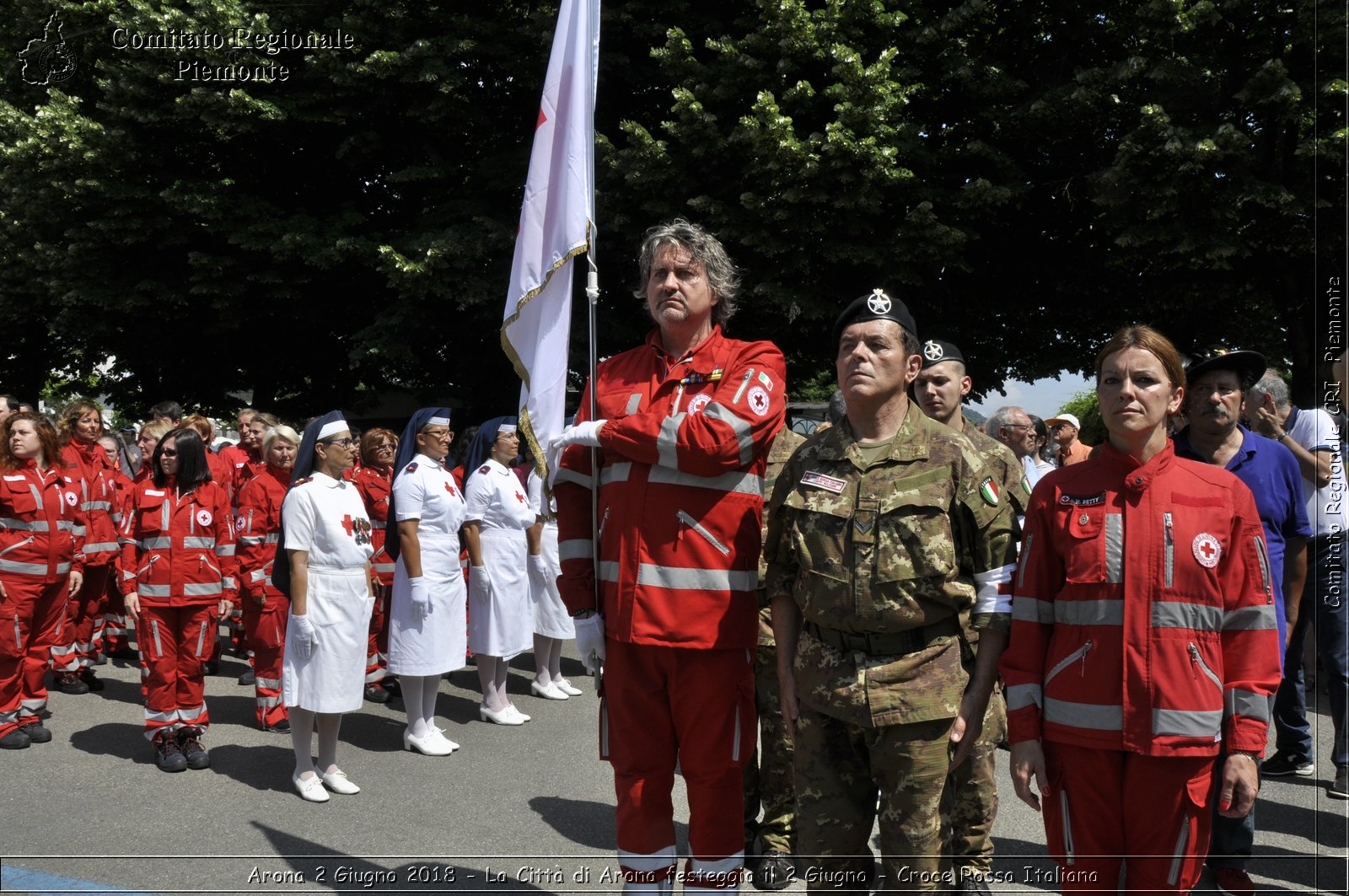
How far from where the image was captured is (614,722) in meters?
3.63

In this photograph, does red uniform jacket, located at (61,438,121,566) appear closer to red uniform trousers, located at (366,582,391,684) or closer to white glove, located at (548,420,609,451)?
red uniform trousers, located at (366,582,391,684)

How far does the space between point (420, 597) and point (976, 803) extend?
12.5ft

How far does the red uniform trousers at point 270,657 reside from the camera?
747cm

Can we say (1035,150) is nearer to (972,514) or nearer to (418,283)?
(418,283)

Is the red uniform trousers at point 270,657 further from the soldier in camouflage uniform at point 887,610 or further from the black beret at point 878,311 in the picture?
the black beret at point 878,311

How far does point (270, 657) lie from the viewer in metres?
7.50

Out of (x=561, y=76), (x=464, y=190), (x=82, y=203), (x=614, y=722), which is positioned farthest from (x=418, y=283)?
(x=614, y=722)

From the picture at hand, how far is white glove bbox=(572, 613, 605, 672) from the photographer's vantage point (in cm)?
365

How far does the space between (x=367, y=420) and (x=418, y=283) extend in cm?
777

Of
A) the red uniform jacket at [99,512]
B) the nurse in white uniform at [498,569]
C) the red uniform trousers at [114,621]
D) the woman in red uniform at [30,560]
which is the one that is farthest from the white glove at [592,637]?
the red uniform trousers at [114,621]

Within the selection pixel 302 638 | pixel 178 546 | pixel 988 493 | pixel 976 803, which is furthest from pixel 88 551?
pixel 988 493

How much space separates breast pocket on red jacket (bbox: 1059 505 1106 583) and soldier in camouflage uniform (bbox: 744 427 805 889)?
65.5 inches

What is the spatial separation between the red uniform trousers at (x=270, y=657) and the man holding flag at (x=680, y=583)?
4541 millimetres

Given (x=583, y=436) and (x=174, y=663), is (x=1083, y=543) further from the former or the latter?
(x=174, y=663)
